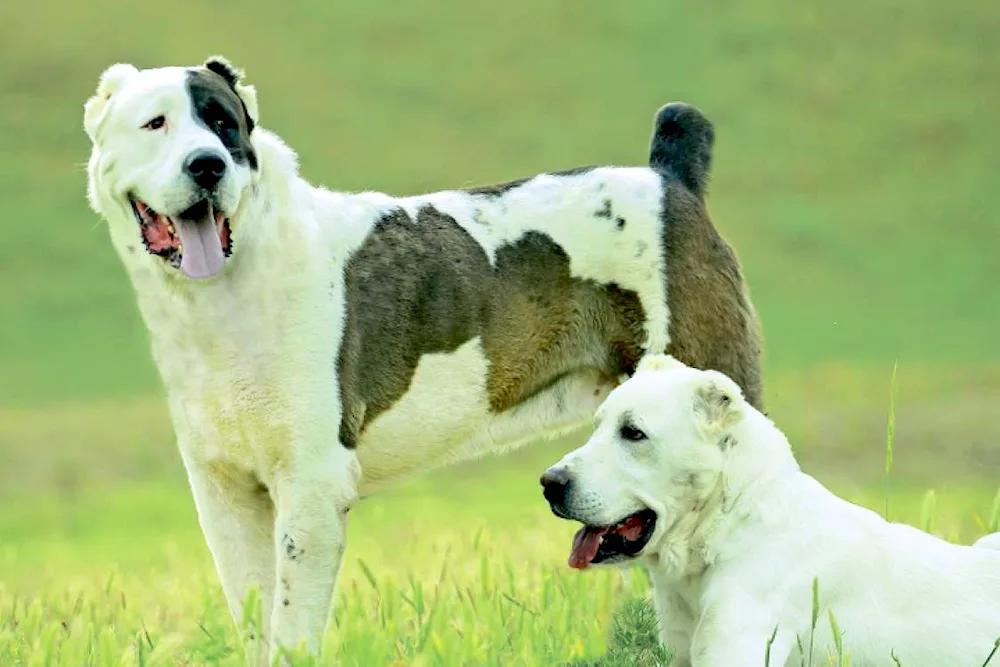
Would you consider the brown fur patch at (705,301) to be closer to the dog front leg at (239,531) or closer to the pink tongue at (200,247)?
the dog front leg at (239,531)

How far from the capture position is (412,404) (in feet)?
21.1

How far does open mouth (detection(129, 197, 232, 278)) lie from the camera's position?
5758mm

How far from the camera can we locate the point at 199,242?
A: 227 inches

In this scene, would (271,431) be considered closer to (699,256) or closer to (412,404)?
(412,404)

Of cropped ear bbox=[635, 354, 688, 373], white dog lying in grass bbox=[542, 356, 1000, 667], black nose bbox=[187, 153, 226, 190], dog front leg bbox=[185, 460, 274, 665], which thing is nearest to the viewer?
white dog lying in grass bbox=[542, 356, 1000, 667]

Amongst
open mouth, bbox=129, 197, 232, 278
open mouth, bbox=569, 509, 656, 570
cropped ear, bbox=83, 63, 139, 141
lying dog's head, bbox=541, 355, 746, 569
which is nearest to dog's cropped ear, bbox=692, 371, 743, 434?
lying dog's head, bbox=541, 355, 746, 569

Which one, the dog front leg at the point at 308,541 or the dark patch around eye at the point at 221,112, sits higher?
the dark patch around eye at the point at 221,112

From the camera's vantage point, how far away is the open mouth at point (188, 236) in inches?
227

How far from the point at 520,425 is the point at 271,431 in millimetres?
1236

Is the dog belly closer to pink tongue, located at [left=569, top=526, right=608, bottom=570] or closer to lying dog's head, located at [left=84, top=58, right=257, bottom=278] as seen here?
lying dog's head, located at [left=84, top=58, right=257, bottom=278]

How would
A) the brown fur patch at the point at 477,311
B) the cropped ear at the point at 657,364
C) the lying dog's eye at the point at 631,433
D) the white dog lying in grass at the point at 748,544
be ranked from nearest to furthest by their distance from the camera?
the white dog lying in grass at the point at 748,544 < the lying dog's eye at the point at 631,433 < the cropped ear at the point at 657,364 < the brown fur patch at the point at 477,311

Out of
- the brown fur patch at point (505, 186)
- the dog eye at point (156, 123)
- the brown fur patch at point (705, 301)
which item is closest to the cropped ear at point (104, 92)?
the dog eye at point (156, 123)

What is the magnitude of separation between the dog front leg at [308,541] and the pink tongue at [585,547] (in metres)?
1.05

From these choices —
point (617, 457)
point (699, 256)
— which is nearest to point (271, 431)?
point (617, 457)
